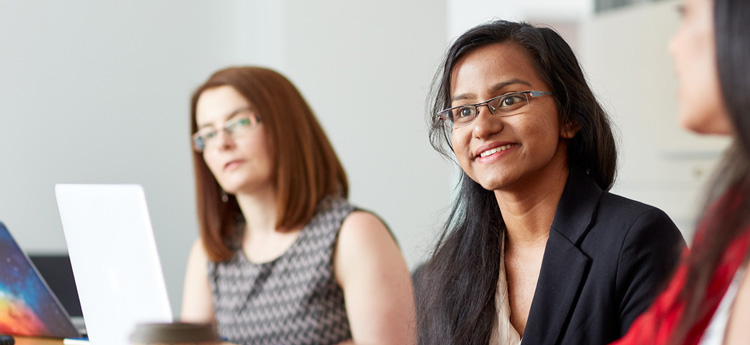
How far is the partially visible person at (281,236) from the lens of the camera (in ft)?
6.91

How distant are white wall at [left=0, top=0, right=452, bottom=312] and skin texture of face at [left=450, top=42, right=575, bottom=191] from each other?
2221 millimetres

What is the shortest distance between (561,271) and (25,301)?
121 cm

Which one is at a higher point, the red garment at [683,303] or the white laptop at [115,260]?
the red garment at [683,303]

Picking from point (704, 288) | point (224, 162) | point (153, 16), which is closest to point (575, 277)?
point (704, 288)

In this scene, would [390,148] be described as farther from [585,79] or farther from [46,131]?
[585,79]

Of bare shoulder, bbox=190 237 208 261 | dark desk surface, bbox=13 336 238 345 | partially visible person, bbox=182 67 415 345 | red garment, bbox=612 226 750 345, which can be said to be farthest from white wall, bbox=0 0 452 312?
red garment, bbox=612 226 750 345

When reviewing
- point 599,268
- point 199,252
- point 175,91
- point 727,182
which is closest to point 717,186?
point 727,182

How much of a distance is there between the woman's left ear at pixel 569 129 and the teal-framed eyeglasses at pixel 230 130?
0.97 m

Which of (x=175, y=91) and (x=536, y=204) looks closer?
(x=536, y=204)

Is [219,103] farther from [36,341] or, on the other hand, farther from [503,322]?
[503,322]

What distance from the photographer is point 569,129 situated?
150 centimetres

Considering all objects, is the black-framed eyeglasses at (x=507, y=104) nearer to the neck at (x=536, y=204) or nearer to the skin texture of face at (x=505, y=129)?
the skin texture of face at (x=505, y=129)

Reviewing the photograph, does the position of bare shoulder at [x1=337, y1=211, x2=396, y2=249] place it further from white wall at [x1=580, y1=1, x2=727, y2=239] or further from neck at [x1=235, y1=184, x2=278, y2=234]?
white wall at [x1=580, y1=1, x2=727, y2=239]

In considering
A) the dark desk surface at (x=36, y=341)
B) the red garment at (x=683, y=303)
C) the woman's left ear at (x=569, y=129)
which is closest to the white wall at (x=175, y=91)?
the dark desk surface at (x=36, y=341)
